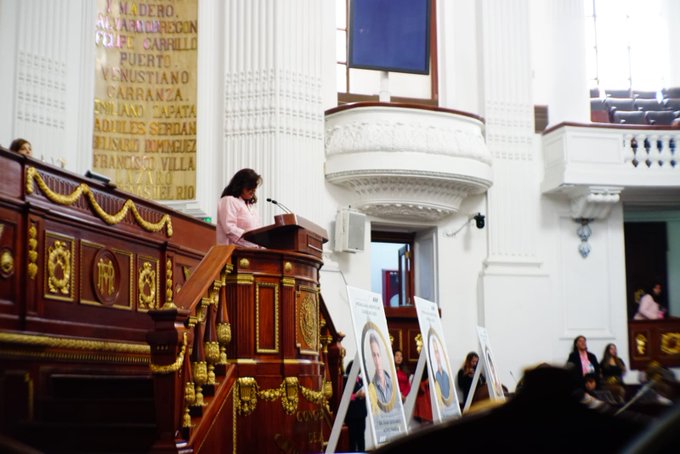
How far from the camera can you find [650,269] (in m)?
16.4

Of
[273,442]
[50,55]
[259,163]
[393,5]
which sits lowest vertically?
[273,442]

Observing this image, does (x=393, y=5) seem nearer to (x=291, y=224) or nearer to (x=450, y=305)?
(x=450, y=305)

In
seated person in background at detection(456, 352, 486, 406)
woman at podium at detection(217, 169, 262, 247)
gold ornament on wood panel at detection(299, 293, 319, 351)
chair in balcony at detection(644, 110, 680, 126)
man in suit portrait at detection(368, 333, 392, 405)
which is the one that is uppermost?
chair in balcony at detection(644, 110, 680, 126)

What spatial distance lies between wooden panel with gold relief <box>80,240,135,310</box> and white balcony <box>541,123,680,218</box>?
25.8 ft

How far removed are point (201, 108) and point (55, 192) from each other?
6375 millimetres

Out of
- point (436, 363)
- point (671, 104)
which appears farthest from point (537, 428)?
point (671, 104)

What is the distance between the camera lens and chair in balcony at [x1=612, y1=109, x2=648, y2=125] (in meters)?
15.1

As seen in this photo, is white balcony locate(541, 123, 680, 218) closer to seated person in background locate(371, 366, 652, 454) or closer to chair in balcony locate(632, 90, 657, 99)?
chair in balcony locate(632, 90, 657, 99)

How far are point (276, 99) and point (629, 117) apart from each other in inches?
227

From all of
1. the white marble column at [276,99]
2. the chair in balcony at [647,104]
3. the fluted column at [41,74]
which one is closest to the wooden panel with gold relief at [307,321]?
the fluted column at [41,74]

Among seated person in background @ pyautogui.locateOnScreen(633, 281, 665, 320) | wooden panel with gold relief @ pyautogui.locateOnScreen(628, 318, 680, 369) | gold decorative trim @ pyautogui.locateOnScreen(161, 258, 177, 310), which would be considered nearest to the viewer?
gold decorative trim @ pyautogui.locateOnScreen(161, 258, 177, 310)

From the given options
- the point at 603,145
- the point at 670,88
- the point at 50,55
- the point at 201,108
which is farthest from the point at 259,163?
the point at 670,88

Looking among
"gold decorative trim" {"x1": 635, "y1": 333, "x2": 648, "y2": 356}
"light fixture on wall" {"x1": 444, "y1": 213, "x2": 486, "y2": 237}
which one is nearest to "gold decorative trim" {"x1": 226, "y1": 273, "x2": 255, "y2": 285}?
"light fixture on wall" {"x1": 444, "y1": 213, "x2": 486, "y2": 237}

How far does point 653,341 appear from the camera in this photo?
14359 mm
